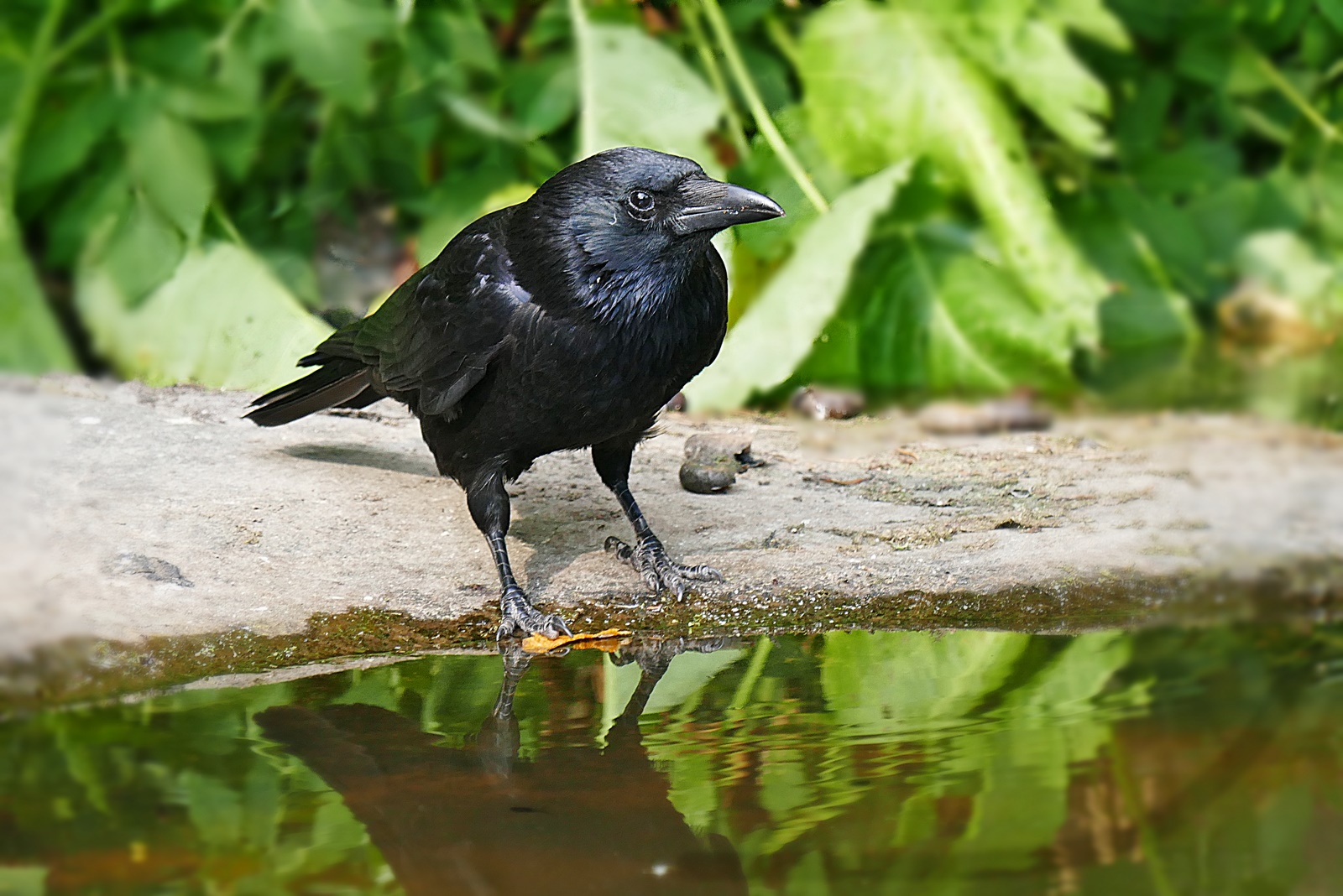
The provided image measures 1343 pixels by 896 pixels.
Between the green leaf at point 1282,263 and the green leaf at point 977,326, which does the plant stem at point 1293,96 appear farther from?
the green leaf at point 977,326

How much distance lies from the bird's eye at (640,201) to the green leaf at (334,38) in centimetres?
230

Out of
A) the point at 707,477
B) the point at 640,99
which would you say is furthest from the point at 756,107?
the point at 707,477

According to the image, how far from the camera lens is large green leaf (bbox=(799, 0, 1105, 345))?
15.4 ft

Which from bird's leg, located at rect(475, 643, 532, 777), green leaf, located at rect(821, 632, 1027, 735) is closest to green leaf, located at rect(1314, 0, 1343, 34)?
green leaf, located at rect(821, 632, 1027, 735)

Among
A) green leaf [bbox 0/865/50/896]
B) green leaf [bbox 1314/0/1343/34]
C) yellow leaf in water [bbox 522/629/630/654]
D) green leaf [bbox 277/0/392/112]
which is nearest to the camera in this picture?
green leaf [bbox 0/865/50/896]

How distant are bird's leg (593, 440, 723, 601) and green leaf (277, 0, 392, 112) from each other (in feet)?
7.08

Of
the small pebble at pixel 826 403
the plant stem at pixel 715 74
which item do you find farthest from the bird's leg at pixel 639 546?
the plant stem at pixel 715 74

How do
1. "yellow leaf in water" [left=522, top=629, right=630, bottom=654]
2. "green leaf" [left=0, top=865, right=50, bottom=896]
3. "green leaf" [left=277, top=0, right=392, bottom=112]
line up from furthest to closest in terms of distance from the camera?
"green leaf" [left=277, top=0, right=392, bottom=112] → "yellow leaf in water" [left=522, top=629, right=630, bottom=654] → "green leaf" [left=0, top=865, right=50, bottom=896]

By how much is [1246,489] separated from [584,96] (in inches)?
97.6

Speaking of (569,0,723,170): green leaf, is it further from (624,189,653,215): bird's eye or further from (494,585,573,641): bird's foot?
(494,585,573,641): bird's foot

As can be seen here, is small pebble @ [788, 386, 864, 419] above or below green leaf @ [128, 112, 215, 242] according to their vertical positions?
below

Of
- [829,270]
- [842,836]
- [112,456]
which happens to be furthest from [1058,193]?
[842,836]

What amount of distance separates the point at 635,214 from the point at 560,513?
39.4 inches

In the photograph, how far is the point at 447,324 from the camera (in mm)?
3297
